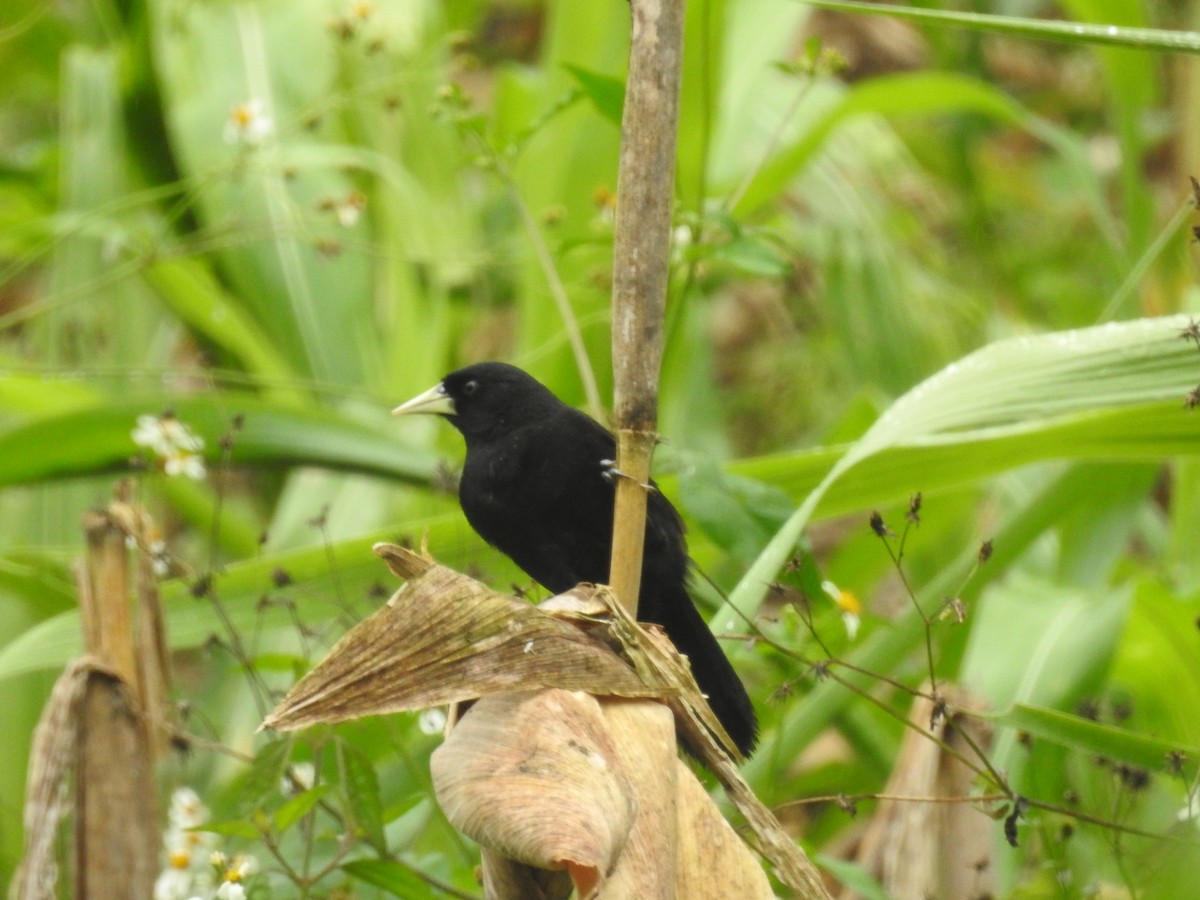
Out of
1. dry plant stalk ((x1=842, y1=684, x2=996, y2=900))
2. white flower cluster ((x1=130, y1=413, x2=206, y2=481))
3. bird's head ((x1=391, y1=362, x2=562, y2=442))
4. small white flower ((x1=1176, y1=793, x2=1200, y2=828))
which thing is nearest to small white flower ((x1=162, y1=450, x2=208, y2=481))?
white flower cluster ((x1=130, y1=413, x2=206, y2=481))

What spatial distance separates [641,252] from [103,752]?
94 cm

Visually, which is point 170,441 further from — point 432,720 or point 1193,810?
point 1193,810

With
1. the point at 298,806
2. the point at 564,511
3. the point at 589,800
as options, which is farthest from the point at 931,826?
the point at 589,800

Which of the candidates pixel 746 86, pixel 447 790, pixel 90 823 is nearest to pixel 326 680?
pixel 447 790

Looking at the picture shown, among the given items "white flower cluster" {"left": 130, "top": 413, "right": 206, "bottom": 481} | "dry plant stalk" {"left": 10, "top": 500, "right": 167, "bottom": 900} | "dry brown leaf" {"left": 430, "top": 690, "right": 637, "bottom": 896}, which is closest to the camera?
"dry brown leaf" {"left": 430, "top": 690, "right": 637, "bottom": 896}

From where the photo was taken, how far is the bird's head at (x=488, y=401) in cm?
187

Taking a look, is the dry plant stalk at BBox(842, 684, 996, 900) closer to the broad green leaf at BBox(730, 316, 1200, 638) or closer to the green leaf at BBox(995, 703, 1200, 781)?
the green leaf at BBox(995, 703, 1200, 781)

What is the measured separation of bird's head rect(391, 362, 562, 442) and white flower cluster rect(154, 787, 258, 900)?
55 centimetres

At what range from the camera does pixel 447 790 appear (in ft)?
3.24

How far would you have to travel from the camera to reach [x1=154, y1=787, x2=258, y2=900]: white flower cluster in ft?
4.69

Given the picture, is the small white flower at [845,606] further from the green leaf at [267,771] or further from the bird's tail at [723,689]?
the green leaf at [267,771]

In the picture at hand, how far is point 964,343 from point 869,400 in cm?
118

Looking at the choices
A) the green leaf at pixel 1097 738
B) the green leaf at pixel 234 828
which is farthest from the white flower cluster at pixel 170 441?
the green leaf at pixel 1097 738

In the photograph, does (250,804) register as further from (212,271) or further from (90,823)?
(212,271)
